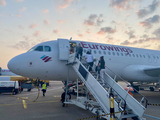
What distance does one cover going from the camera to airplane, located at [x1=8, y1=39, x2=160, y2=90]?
9336mm

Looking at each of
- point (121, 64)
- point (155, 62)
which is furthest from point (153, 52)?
point (121, 64)

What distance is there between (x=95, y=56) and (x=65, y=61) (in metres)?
2.81

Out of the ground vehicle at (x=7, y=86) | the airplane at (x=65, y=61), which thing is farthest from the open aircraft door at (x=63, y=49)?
the ground vehicle at (x=7, y=86)

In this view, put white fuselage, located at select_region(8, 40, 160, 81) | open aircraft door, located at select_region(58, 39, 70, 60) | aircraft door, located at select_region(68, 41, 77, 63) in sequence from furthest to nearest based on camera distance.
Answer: open aircraft door, located at select_region(58, 39, 70, 60) → white fuselage, located at select_region(8, 40, 160, 81) → aircraft door, located at select_region(68, 41, 77, 63)

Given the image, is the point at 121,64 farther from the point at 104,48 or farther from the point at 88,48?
the point at 88,48

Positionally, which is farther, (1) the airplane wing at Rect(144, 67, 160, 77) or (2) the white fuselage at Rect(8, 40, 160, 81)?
(1) the airplane wing at Rect(144, 67, 160, 77)

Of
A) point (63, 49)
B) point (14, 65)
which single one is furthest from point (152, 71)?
point (14, 65)

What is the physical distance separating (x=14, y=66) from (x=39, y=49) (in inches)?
87.5

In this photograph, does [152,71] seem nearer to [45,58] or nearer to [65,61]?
[65,61]

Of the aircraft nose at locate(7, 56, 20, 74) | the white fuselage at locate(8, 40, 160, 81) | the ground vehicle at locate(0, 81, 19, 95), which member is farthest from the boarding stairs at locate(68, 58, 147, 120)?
the ground vehicle at locate(0, 81, 19, 95)

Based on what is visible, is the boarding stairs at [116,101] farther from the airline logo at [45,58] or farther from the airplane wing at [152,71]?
the airplane wing at [152,71]

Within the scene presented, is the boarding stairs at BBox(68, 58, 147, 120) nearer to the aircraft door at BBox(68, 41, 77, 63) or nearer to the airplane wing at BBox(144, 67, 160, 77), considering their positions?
the aircraft door at BBox(68, 41, 77, 63)

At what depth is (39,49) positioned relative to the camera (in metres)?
10.2

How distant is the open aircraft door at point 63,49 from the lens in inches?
393
